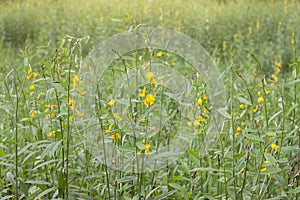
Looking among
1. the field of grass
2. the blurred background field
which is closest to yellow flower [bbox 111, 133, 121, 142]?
the field of grass

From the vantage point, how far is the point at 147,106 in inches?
79.1

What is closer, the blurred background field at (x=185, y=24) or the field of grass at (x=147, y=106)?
the field of grass at (x=147, y=106)

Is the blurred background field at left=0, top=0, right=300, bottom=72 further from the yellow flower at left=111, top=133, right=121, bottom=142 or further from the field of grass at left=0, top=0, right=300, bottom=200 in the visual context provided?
the yellow flower at left=111, top=133, right=121, bottom=142

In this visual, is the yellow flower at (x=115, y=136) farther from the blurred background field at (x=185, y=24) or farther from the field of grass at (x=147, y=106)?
the blurred background field at (x=185, y=24)

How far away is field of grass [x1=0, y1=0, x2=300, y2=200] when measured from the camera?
1.97 meters

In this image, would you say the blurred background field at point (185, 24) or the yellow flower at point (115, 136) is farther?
the blurred background field at point (185, 24)

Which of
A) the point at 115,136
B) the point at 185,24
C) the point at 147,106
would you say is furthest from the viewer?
the point at 185,24

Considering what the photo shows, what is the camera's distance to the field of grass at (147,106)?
197 centimetres

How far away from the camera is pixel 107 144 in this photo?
7.10ft

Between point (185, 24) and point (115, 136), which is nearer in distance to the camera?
point (115, 136)

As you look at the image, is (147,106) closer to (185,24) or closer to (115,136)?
(115,136)

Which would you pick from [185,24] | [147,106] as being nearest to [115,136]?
[147,106]

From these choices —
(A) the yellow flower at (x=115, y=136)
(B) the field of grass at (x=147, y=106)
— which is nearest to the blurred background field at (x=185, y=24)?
(B) the field of grass at (x=147, y=106)

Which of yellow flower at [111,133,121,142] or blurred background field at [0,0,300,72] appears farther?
blurred background field at [0,0,300,72]
